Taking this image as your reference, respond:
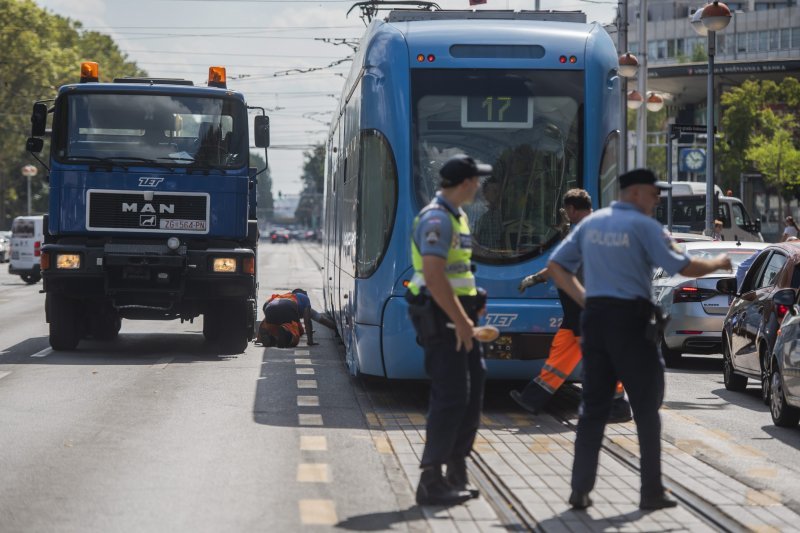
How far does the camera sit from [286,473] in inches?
342

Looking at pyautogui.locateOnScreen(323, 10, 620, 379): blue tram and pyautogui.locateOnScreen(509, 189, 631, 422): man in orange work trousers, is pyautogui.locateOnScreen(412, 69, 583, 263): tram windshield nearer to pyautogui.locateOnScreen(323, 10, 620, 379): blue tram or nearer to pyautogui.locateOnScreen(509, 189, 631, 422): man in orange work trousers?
pyautogui.locateOnScreen(323, 10, 620, 379): blue tram

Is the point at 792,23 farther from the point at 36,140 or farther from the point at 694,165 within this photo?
the point at 36,140

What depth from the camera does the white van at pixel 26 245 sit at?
41.4 meters

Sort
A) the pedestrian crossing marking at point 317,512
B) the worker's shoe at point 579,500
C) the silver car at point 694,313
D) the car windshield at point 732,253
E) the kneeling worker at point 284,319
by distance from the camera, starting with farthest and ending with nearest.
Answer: the kneeling worker at point 284,319 < the car windshield at point 732,253 < the silver car at point 694,313 < the worker's shoe at point 579,500 < the pedestrian crossing marking at point 317,512

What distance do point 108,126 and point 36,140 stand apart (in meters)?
0.93

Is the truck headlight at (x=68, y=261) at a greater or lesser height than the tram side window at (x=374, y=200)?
lesser

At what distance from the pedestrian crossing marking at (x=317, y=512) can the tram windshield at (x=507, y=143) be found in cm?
449

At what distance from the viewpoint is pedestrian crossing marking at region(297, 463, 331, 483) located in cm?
846

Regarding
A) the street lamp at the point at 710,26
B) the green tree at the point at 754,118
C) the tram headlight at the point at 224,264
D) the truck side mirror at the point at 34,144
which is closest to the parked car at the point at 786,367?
the tram headlight at the point at 224,264

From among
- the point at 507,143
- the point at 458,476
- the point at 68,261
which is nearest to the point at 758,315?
the point at 507,143

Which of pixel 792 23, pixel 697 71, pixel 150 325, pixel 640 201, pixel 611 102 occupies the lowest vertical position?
pixel 150 325

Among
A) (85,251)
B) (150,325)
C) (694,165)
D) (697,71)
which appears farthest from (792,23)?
(85,251)

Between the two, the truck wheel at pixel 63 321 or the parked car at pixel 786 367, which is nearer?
the parked car at pixel 786 367

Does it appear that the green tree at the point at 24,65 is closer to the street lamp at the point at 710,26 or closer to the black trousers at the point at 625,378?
the street lamp at the point at 710,26
